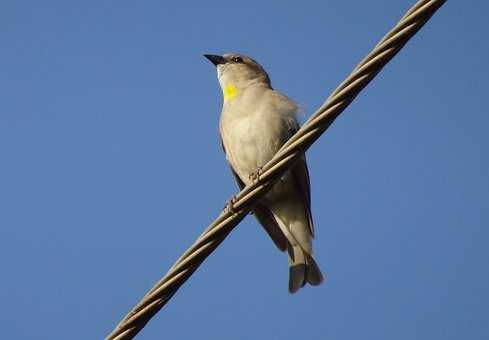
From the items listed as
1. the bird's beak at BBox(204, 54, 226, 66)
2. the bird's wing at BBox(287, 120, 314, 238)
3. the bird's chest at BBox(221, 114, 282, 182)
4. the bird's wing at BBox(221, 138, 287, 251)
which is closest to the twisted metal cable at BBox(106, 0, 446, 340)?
the bird's chest at BBox(221, 114, 282, 182)

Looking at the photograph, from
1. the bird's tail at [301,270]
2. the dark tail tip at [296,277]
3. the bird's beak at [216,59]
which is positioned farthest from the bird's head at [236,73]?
the dark tail tip at [296,277]

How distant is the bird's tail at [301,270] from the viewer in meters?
7.03

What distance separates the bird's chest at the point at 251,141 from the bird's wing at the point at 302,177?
0.56 ft

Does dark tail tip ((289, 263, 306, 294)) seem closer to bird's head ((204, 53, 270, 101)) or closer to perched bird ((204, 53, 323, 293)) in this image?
perched bird ((204, 53, 323, 293))

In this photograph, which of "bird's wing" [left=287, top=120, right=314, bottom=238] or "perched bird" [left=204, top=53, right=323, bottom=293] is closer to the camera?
"perched bird" [left=204, top=53, right=323, bottom=293]

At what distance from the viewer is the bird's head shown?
336 inches

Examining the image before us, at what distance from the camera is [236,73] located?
891 cm

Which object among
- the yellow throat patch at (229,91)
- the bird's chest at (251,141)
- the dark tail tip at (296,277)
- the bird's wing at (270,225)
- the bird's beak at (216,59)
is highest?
the bird's beak at (216,59)

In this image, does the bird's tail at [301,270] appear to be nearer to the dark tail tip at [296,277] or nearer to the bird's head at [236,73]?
the dark tail tip at [296,277]

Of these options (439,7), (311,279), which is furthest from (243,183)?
(439,7)

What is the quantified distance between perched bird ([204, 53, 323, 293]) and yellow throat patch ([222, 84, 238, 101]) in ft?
1.54

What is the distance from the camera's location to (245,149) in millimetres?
7242

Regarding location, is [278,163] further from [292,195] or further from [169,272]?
[292,195]

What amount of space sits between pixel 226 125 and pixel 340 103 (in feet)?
13.6
